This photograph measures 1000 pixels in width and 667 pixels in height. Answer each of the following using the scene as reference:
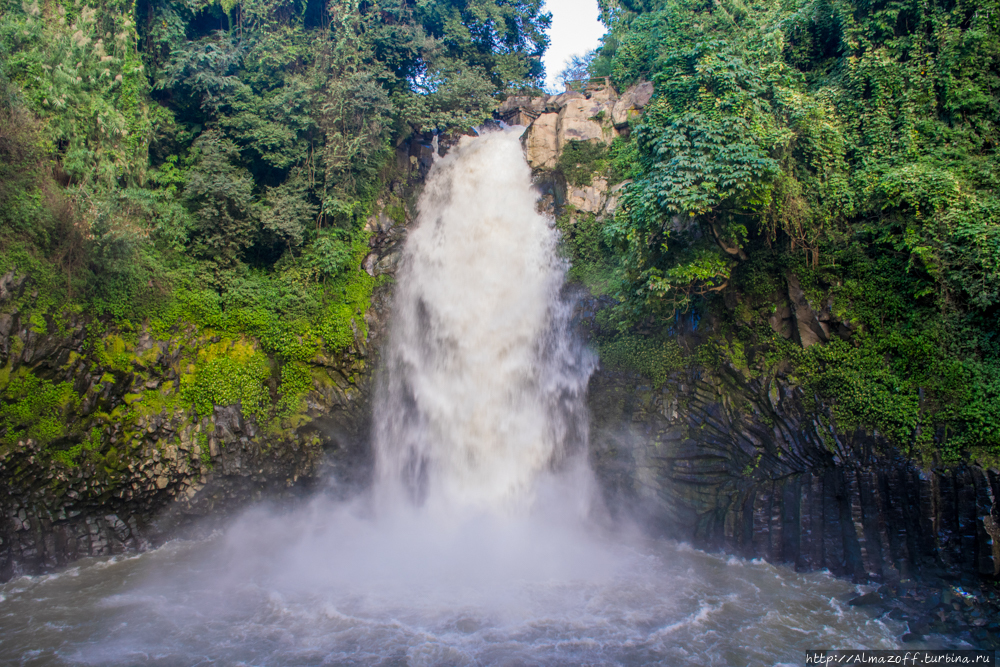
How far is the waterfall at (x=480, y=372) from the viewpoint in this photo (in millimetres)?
11680

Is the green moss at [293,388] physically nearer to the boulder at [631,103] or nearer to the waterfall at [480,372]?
the waterfall at [480,372]

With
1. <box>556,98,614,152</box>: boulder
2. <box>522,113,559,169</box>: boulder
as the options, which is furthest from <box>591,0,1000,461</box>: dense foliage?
<box>522,113,559,169</box>: boulder

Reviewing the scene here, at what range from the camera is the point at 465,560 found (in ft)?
31.5

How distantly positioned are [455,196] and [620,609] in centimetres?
1072

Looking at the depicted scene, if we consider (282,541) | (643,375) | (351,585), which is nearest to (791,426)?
(643,375)

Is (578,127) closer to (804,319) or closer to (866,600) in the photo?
(804,319)

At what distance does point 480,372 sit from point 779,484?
6372 millimetres

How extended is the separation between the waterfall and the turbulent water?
45mm

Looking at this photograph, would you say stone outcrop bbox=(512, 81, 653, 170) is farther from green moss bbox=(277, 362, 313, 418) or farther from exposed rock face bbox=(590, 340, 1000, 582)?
green moss bbox=(277, 362, 313, 418)

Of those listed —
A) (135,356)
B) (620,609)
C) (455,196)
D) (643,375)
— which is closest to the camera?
(620,609)

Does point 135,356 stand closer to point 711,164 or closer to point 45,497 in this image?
point 45,497

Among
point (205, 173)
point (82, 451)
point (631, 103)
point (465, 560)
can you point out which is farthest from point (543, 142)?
point (82, 451)

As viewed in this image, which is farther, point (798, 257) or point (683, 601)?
point (798, 257)

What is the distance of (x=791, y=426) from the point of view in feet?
29.5
